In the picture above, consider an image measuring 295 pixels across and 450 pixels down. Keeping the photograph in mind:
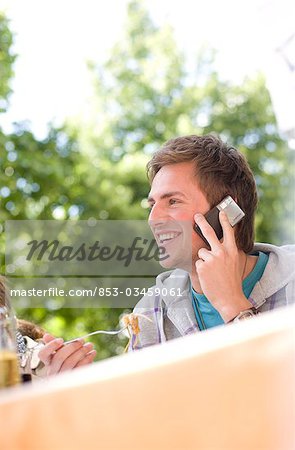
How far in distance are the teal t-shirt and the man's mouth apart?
0.14 metres

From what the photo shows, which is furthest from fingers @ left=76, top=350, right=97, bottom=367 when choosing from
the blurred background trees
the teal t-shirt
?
the blurred background trees

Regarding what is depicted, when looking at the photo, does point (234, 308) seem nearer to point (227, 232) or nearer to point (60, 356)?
point (227, 232)

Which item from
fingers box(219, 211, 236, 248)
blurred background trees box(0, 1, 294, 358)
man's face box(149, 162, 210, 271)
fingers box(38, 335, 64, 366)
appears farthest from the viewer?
blurred background trees box(0, 1, 294, 358)

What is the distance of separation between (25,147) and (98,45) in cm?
254

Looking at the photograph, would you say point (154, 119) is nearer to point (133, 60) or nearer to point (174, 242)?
point (133, 60)

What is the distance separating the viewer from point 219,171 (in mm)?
1819

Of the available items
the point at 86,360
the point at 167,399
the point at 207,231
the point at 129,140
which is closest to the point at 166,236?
the point at 207,231

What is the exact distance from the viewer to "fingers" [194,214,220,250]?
1.64 metres

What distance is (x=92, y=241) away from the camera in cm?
918

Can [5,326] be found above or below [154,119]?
above

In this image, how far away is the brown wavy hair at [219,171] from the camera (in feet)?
5.90

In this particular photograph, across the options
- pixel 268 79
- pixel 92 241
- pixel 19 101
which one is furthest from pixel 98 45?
pixel 268 79

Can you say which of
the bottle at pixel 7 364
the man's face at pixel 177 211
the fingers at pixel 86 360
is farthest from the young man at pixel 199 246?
the bottle at pixel 7 364

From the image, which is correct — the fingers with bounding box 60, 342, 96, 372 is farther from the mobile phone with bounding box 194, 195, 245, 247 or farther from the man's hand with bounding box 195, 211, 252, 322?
the mobile phone with bounding box 194, 195, 245, 247
